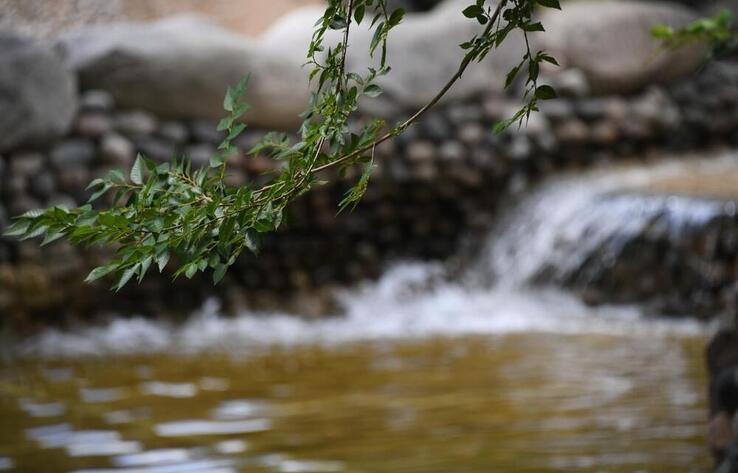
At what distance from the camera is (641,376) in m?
3.15

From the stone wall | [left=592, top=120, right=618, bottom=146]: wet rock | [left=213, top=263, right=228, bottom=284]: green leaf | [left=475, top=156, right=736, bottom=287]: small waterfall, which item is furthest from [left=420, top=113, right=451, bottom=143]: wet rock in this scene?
[left=213, top=263, right=228, bottom=284]: green leaf

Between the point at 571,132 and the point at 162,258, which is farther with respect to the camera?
the point at 571,132

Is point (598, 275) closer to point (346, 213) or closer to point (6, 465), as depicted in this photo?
point (346, 213)

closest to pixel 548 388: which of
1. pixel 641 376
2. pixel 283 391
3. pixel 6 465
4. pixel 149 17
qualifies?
pixel 641 376

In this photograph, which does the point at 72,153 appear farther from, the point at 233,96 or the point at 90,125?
the point at 233,96

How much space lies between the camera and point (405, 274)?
566 cm

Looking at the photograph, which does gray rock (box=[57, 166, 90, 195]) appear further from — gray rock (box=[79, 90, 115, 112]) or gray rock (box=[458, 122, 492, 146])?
gray rock (box=[458, 122, 492, 146])

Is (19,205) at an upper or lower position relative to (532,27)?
upper

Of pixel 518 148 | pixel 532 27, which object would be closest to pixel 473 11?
pixel 532 27

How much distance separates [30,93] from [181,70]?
2.53 ft

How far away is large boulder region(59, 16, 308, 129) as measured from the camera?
4980 mm

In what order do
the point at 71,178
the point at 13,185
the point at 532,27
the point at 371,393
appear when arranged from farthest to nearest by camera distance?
1. the point at 71,178
2. the point at 13,185
3. the point at 371,393
4. the point at 532,27

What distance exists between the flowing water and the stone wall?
0.82 feet

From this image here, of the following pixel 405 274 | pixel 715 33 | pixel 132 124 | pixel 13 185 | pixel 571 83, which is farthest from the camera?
pixel 571 83
